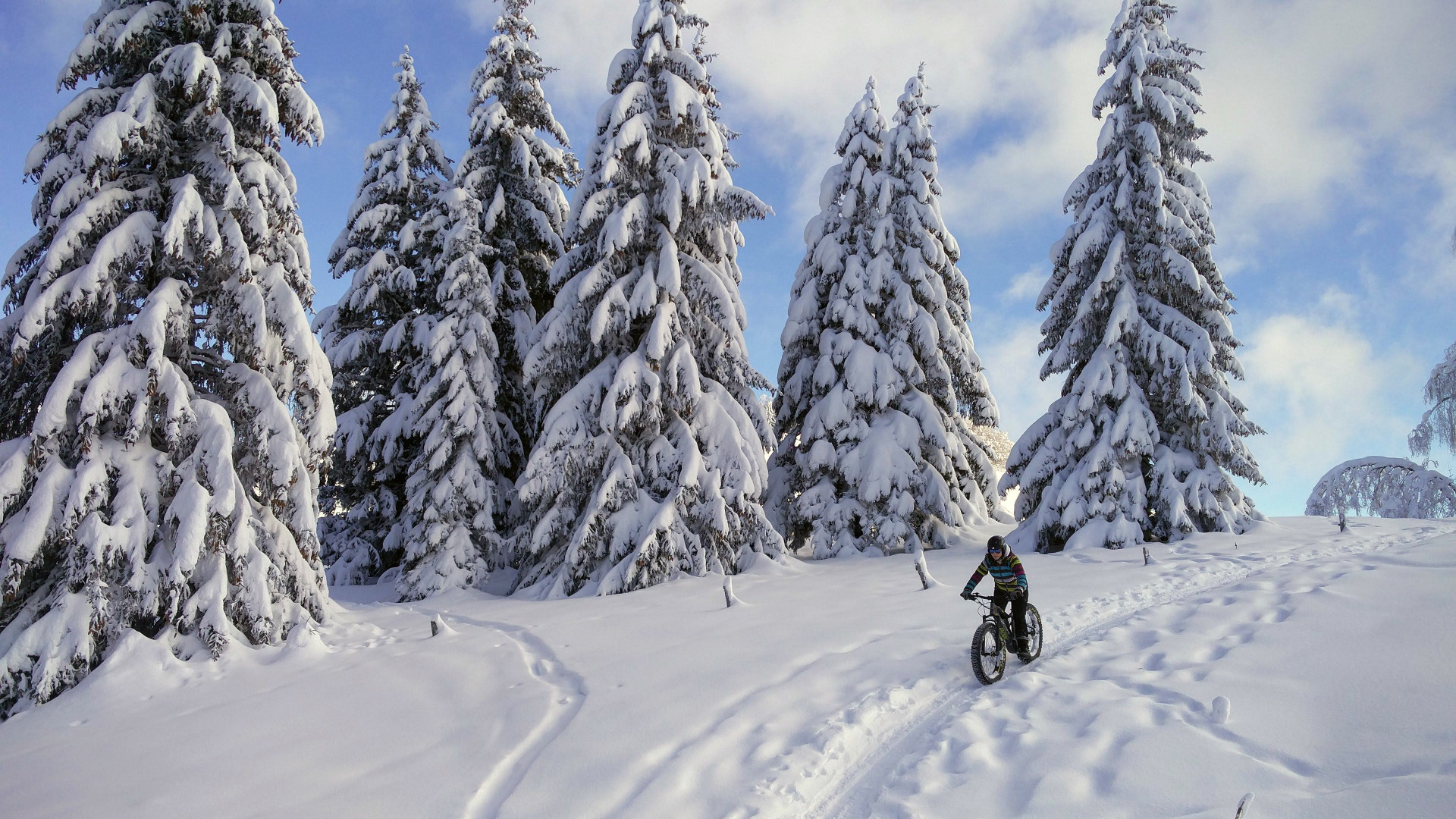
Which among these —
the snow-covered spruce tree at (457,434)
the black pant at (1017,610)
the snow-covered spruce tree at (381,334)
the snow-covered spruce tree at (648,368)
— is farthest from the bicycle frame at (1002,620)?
→ the snow-covered spruce tree at (381,334)

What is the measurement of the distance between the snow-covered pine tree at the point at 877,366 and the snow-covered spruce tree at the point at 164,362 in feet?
39.2

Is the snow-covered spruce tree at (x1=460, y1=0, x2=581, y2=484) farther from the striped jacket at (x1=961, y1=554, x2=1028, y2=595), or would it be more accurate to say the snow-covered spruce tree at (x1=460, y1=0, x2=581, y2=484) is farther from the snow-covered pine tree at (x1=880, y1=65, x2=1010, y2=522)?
the striped jacket at (x1=961, y1=554, x2=1028, y2=595)

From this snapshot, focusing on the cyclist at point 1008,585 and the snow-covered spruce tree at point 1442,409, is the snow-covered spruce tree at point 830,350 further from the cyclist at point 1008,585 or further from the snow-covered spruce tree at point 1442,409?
the snow-covered spruce tree at point 1442,409

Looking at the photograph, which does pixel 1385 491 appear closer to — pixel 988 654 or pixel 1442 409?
pixel 1442 409

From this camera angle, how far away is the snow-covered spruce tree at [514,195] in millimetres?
19500

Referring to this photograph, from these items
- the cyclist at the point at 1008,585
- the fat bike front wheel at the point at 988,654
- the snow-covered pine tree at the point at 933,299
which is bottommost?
the fat bike front wheel at the point at 988,654

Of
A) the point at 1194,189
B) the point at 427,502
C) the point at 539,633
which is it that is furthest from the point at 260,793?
the point at 1194,189

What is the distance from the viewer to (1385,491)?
22.4 m

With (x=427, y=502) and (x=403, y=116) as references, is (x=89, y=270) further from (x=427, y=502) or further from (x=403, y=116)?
(x=403, y=116)

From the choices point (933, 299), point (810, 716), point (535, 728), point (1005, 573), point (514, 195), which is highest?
point (514, 195)

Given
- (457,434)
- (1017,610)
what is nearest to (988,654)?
(1017,610)

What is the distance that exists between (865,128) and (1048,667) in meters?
16.6

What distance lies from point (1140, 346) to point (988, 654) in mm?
12410

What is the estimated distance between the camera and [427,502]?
17.4 meters
